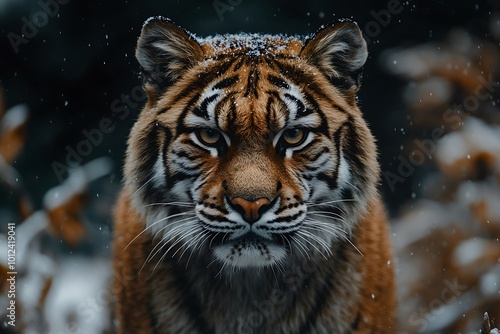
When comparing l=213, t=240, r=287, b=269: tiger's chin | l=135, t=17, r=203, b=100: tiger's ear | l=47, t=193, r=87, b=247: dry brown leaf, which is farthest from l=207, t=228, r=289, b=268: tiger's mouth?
l=47, t=193, r=87, b=247: dry brown leaf

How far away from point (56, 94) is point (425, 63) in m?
3.88

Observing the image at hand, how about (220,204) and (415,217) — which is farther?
(415,217)

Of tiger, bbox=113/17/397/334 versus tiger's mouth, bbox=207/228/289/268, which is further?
tiger, bbox=113/17/397/334

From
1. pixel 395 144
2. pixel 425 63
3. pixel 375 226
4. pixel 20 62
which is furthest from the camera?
pixel 395 144

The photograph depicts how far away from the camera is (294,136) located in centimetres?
358

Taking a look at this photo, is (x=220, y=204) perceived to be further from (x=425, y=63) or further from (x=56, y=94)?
(x=56, y=94)

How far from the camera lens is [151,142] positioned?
12.5 ft

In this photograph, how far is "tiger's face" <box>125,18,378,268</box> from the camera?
343 centimetres

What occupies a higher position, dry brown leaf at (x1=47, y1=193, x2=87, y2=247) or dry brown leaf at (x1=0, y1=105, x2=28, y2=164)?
dry brown leaf at (x1=0, y1=105, x2=28, y2=164)

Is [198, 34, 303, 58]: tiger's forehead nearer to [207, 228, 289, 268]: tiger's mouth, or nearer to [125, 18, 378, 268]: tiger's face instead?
[125, 18, 378, 268]: tiger's face

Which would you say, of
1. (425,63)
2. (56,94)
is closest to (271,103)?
(425,63)

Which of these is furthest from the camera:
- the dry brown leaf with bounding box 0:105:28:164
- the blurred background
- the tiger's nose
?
the blurred background

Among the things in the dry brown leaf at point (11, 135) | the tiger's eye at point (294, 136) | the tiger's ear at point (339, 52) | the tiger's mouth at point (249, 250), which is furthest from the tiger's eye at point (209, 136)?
the dry brown leaf at point (11, 135)

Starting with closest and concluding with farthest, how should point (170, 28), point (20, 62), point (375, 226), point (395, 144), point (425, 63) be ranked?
point (170, 28), point (375, 226), point (425, 63), point (20, 62), point (395, 144)
